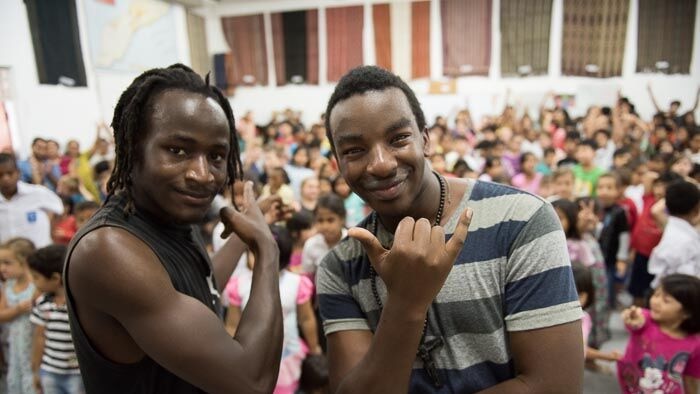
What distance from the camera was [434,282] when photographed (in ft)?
2.76

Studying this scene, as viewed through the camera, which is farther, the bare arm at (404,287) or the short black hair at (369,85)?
the short black hair at (369,85)

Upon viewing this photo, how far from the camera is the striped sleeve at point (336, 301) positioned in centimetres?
117

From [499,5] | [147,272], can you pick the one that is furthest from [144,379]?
[499,5]

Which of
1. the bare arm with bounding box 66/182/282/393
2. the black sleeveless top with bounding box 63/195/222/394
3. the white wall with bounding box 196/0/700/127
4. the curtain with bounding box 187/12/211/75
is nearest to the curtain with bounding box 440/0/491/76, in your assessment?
the white wall with bounding box 196/0/700/127

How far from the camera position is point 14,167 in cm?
386

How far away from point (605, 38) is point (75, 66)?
10.4m

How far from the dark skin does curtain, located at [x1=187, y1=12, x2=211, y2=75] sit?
1070 centimetres

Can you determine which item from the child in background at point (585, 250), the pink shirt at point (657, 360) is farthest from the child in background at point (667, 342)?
the child in background at point (585, 250)

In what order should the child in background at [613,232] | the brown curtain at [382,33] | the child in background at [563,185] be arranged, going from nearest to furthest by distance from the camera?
the child in background at [563,185]
the child in background at [613,232]
the brown curtain at [382,33]

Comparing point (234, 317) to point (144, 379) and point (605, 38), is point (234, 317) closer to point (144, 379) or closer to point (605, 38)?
point (144, 379)

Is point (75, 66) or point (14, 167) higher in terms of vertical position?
point (75, 66)

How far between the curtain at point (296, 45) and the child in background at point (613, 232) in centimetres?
870

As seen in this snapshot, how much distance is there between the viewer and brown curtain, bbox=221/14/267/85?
1202 cm

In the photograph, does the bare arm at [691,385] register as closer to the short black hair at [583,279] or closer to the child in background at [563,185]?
the short black hair at [583,279]
